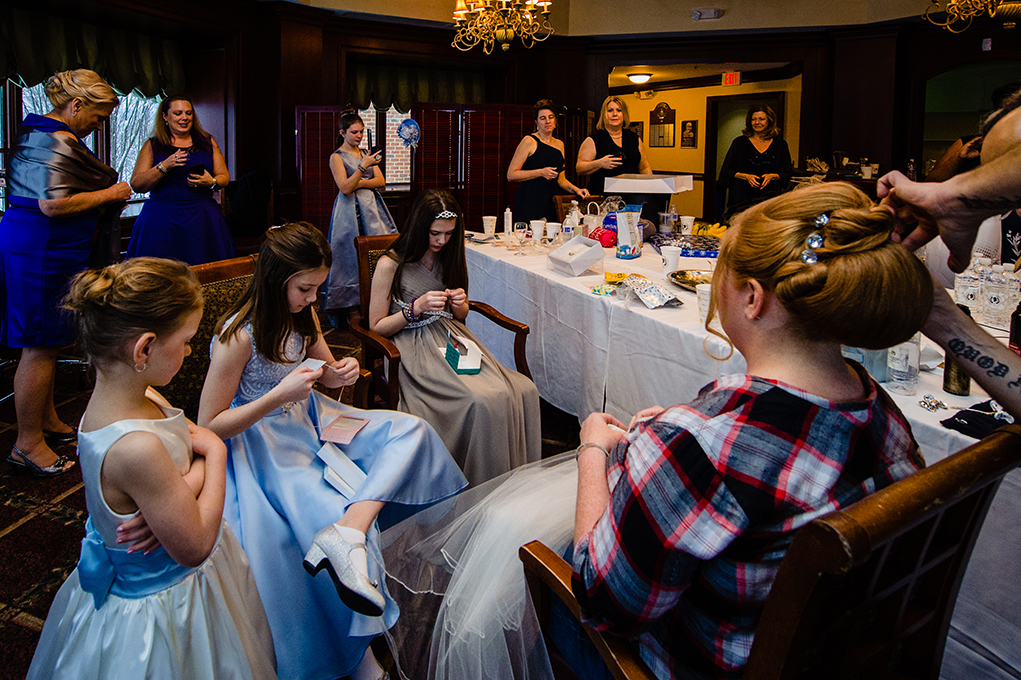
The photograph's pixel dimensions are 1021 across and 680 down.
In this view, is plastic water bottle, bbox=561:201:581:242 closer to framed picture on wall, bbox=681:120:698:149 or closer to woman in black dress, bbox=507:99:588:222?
woman in black dress, bbox=507:99:588:222

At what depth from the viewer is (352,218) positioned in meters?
5.55

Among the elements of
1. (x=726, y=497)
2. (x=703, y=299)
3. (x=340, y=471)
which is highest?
(x=703, y=299)

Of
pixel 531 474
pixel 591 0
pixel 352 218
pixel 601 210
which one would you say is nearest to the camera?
pixel 531 474

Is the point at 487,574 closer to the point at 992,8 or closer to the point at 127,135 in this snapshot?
the point at 992,8

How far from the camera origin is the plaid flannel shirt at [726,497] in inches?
36.7

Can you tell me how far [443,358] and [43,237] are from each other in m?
1.82

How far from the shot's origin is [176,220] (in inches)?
173

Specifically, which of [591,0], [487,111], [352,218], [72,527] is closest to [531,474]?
[72,527]

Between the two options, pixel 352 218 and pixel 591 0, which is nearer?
pixel 352 218

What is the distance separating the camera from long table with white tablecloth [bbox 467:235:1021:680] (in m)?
1.41

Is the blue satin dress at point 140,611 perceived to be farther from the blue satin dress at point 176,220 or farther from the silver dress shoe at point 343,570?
the blue satin dress at point 176,220

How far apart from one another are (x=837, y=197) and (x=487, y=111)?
6.53 metres

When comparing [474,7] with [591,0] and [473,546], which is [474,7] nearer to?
[591,0]

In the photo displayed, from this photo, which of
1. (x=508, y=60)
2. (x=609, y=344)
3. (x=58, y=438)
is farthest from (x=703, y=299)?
(x=508, y=60)
